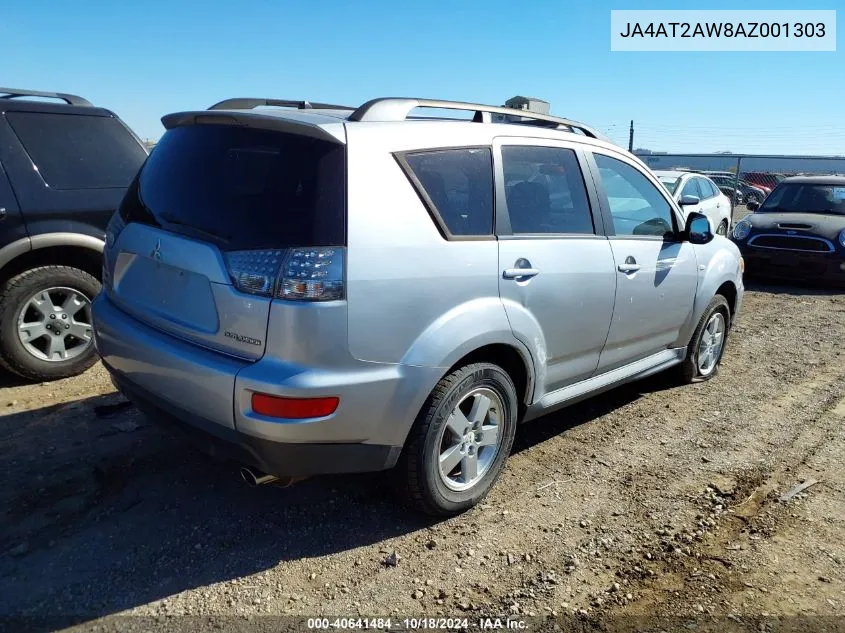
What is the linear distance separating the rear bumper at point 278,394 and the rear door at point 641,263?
165 centimetres

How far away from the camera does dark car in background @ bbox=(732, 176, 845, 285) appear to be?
935 centimetres

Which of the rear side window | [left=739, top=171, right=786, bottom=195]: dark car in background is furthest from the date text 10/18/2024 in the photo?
[left=739, top=171, right=786, bottom=195]: dark car in background

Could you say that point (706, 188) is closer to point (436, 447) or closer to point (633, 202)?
point (633, 202)

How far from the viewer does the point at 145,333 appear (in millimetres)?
2873

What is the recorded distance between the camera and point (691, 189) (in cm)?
1166

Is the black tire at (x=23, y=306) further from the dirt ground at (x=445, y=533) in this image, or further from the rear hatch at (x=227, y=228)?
the rear hatch at (x=227, y=228)

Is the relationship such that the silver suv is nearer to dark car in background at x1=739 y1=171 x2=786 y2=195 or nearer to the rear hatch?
the rear hatch

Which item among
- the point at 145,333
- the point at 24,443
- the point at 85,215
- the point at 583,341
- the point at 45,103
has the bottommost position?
the point at 24,443

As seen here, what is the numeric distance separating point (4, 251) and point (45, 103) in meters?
1.18

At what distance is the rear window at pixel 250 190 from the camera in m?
2.53

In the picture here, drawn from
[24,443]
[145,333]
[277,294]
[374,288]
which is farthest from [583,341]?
[24,443]

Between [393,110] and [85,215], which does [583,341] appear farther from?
[85,215]

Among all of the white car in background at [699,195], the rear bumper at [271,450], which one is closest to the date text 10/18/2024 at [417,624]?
the rear bumper at [271,450]

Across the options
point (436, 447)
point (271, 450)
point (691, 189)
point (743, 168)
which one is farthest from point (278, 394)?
point (743, 168)
